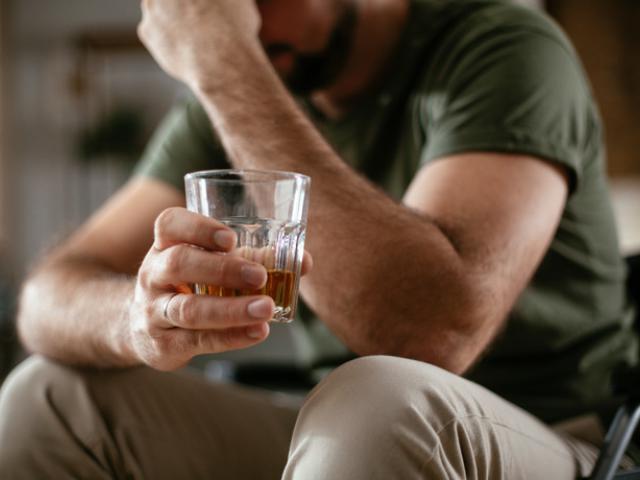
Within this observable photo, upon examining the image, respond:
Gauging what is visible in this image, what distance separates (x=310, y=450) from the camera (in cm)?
64

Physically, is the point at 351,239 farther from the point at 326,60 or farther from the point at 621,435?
the point at 326,60

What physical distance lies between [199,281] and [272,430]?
1.78 ft

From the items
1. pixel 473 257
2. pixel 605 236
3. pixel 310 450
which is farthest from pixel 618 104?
pixel 310 450

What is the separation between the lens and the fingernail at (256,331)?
2.02ft

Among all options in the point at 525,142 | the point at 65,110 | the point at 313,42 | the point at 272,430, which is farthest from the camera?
the point at 65,110

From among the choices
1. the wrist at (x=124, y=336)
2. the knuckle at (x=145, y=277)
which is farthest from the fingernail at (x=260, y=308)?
the wrist at (x=124, y=336)

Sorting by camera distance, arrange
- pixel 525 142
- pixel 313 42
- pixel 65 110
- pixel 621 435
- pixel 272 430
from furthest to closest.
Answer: pixel 65 110
pixel 313 42
pixel 272 430
pixel 525 142
pixel 621 435

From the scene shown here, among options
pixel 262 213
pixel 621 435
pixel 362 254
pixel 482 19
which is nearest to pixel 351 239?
pixel 362 254

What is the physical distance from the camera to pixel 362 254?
34.4 inches

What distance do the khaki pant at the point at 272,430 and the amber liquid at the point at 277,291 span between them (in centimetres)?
8

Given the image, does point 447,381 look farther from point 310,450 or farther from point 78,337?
point 78,337

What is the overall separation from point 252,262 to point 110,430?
1.68ft

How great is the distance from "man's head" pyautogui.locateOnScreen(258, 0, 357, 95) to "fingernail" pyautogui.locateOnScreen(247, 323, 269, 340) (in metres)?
0.80

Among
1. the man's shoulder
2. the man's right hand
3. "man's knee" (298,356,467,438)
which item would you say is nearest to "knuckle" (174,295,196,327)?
the man's right hand
